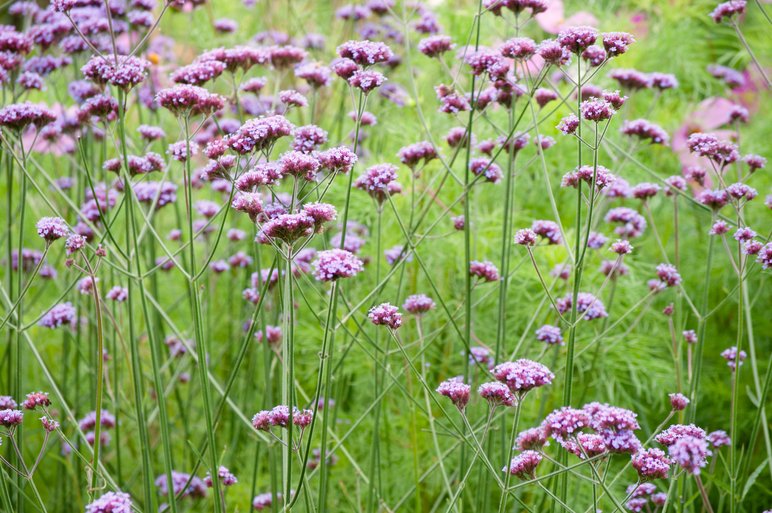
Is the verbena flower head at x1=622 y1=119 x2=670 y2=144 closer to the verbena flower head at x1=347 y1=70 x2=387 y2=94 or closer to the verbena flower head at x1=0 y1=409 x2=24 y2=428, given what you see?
the verbena flower head at x1=347 y1=70 x2=387 y2=94

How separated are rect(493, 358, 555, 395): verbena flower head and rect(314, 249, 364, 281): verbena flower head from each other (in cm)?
31

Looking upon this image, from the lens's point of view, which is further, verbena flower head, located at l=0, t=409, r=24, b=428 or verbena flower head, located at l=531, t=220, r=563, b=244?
verbena flower head, located at l=531, t=220, r=563, b=244

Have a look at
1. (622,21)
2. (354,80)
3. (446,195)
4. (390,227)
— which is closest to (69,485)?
(390,227)

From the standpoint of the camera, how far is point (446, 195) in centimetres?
310

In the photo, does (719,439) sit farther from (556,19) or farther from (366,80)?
(556,19)

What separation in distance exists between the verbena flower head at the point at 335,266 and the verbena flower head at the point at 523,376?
0.31m

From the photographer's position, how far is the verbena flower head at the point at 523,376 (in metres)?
1.39

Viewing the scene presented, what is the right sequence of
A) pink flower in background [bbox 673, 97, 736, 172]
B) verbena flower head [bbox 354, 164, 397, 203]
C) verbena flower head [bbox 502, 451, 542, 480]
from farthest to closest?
pink flower in background [bbox 673, 97, 736, 172], verbena flower head [bbox 354, 164, 397, 203], verbena flower head [bbox 502, 451, 542, 480]

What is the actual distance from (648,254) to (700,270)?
37 cm

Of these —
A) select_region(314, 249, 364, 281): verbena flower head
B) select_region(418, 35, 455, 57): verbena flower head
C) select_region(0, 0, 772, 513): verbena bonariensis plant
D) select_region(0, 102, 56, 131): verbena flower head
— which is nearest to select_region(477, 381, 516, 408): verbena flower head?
select_region(0, 0, 772, 513): verbena bonariensis plant

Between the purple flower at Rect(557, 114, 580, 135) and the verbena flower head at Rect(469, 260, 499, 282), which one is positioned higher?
the purple flower at Rect(557, 114, 580, 135)

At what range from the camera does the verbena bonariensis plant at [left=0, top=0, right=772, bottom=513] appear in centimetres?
152

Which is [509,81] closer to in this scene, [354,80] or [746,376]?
[354,80]

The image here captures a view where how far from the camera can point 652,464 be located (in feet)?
4.36
